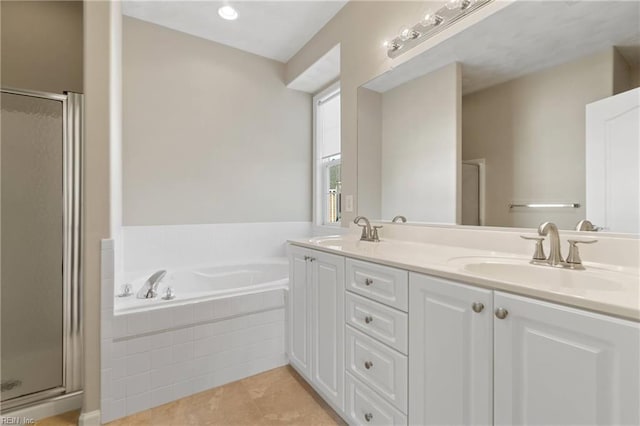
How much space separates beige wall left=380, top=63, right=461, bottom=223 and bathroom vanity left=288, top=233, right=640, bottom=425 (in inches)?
12.0

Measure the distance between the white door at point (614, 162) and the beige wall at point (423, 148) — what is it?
517 mm

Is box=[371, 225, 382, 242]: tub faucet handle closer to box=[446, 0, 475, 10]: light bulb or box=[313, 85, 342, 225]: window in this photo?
box=[313, 85, 342, 225]: window

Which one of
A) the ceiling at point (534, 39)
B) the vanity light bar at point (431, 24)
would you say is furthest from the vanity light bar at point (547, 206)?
the vanity light bar at point (431, 24)

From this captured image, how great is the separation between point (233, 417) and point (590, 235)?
1817 millimetres

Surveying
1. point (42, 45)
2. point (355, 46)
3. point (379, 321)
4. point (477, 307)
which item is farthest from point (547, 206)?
point (42, 45)

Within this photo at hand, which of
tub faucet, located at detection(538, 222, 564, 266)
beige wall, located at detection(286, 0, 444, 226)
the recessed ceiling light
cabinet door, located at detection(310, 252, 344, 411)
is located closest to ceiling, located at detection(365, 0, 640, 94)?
beige wall, located at detection(286, 0, 444, 226)

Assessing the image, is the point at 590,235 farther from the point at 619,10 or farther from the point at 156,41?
the point at 156,41

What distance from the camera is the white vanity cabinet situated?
137cm

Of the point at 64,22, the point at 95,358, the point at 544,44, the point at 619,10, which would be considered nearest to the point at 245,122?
the point at 64,22

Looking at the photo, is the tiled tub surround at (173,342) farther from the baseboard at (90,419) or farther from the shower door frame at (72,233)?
the shower door frame at (72,233)

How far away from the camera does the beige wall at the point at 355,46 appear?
5.90 feet

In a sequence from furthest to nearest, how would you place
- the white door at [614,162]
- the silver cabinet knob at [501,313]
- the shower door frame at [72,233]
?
the shower door frame at [72,233]
the white door at [614,162]
the silver cabinet knob at [501,313]

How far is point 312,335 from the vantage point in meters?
1.58

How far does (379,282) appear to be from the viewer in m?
1.14
